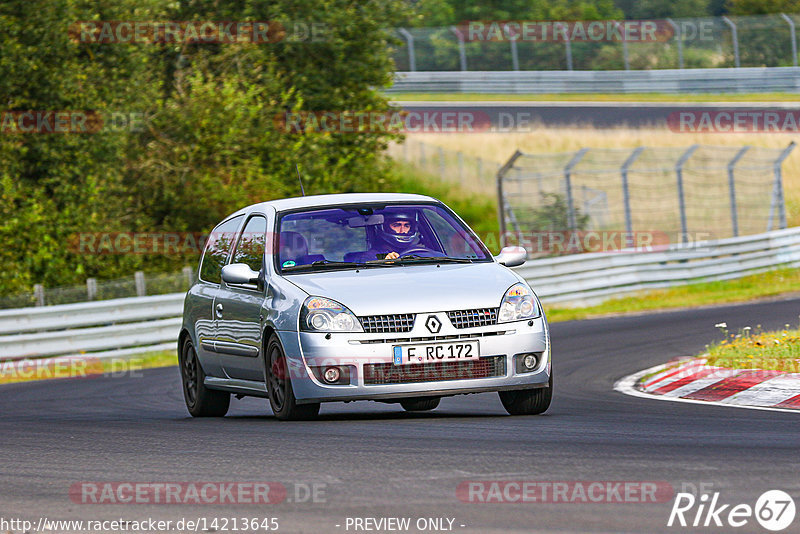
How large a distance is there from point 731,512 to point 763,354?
6300mm

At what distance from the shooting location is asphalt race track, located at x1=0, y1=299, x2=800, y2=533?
575cm

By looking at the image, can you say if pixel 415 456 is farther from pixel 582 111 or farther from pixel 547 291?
pixel 582 111

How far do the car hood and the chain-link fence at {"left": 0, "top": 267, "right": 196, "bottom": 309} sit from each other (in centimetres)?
1036

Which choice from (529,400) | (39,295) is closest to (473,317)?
(529,400)

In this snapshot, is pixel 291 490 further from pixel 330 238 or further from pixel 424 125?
pixel 424 125

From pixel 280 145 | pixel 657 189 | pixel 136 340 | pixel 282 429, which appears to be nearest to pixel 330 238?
pixel 282 429

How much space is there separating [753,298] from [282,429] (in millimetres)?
16596

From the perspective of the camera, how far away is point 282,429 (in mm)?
8844

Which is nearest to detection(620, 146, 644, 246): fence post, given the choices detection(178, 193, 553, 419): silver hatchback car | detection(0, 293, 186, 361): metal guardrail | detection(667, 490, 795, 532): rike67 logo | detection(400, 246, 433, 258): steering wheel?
detection(0, 293, 186, 361): metal guardrail

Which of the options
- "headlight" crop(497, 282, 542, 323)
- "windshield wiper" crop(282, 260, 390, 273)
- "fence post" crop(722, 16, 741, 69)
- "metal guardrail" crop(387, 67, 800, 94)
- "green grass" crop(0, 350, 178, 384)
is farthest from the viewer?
"metal guardrail" crop(387, 67, 800, 94)

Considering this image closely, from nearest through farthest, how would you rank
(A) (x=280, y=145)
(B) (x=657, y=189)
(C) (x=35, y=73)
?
1. (C) (x=35, y=73)
2. (A) (x=280, y=145)
3. (B) (x=657, y=189)

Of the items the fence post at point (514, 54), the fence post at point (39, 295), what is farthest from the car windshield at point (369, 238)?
the fence post at point (514, 54)

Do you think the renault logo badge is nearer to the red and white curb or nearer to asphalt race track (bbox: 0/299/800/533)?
asphalt race track (bbox: 0/299/800/533)

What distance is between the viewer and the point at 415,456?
7199 millimetres
